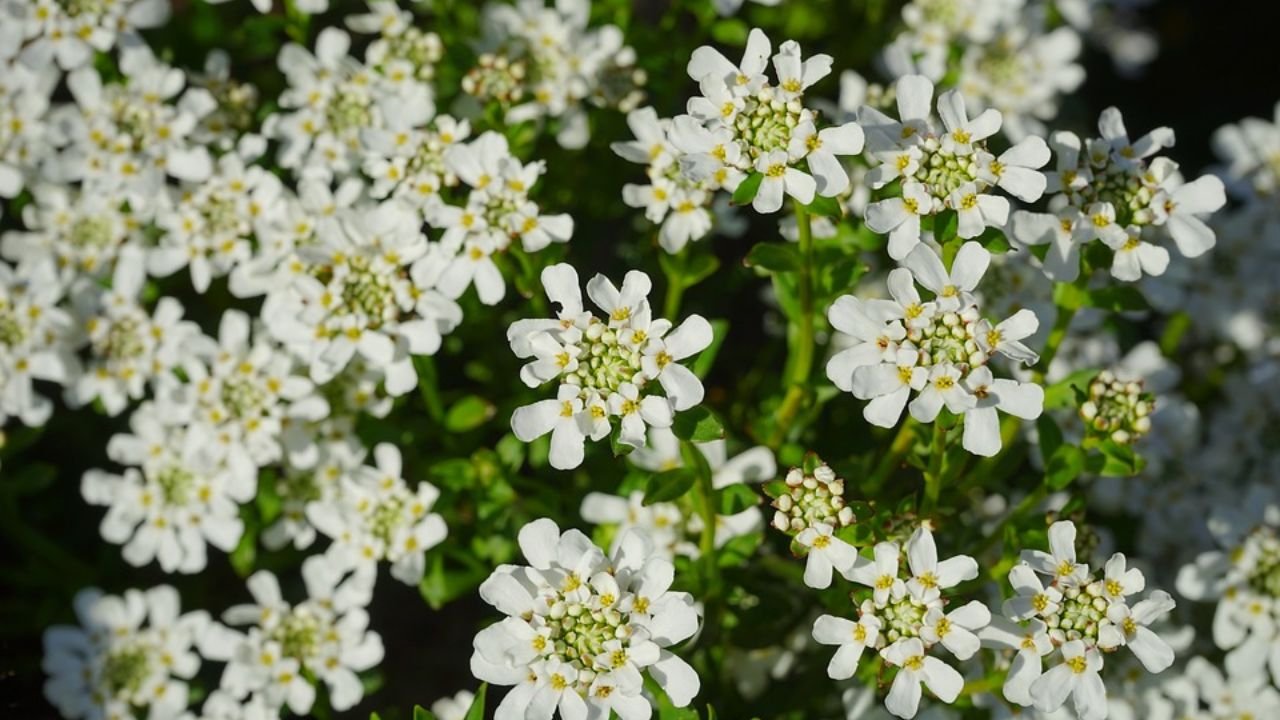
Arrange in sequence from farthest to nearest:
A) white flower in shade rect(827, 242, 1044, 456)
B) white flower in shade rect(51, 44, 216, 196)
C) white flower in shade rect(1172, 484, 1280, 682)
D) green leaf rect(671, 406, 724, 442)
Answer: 1. white flower in shade rect(51, 44, 216, 196)
2. white flower in shade rect(1172, 484, 1280, 682)
3. green leaf rect(671, 406, 724, 442)
4. white flower in shade rect(827, 242, 1044, 456)

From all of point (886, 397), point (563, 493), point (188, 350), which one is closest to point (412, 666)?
point (563, 493)

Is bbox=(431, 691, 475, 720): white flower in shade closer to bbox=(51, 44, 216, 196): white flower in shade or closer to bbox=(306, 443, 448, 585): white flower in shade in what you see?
bbox=(306, 443, 448, 585): white flower in shade

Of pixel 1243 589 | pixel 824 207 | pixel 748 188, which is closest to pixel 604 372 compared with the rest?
pixel 748 188

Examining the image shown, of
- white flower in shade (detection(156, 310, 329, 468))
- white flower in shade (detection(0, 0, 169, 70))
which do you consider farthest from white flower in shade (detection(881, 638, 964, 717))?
white flower in shade (detection(0, 0, 169, 70))

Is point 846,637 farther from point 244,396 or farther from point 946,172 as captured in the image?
point 244,396

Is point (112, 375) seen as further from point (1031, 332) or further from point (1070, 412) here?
point (1070, 412)

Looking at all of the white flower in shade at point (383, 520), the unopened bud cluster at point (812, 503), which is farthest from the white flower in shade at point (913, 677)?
the white flower in shade at point (383, 520)
